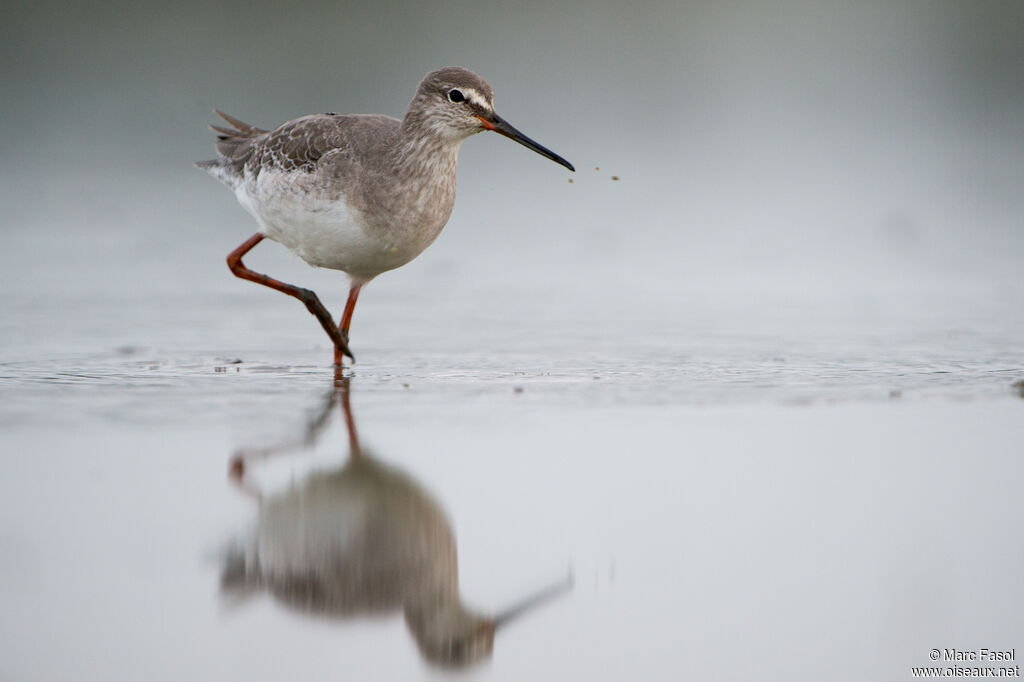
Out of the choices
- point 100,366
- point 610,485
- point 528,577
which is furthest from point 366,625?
point 100,366

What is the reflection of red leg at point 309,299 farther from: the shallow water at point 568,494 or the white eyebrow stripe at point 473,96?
the white eyebrow stripe at point 473,96

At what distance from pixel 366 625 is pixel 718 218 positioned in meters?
9.21

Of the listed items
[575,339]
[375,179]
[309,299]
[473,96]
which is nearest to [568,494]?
[375,179]

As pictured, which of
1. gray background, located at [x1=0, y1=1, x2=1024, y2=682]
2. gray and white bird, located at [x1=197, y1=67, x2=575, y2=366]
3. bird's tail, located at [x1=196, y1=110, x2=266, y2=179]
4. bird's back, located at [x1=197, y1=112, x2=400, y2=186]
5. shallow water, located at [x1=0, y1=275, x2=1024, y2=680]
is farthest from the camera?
bird's tail, located at [x1=196, y1=110, x2=266, y2=179]

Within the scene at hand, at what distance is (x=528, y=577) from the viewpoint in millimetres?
3572

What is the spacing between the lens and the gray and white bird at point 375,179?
6738mm

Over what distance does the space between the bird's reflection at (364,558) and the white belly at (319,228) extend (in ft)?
7.82

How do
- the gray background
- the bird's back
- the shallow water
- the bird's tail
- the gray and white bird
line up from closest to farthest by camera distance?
1. the shallow water
2. the gray background
3. the gray and white bird
4. the bird's back
5. the bird's tail

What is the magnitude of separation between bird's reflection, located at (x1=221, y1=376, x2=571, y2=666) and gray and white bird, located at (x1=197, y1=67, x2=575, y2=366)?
241 cm

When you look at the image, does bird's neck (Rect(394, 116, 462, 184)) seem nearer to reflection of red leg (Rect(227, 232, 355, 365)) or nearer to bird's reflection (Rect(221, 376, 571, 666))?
reflection of red leg (Rect(227, 232, 355, 365))

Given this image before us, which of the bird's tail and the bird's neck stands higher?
the bird's tail

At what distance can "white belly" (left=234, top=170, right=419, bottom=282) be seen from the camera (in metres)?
6.75

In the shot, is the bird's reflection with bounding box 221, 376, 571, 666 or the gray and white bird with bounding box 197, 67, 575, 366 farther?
the gray and white bird with bounding box 197, 67, 575, 366

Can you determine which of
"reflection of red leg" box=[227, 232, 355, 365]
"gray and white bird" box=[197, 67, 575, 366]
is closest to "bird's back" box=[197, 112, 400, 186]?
"gray and white bird" box=[197, 67, 575, 366]
